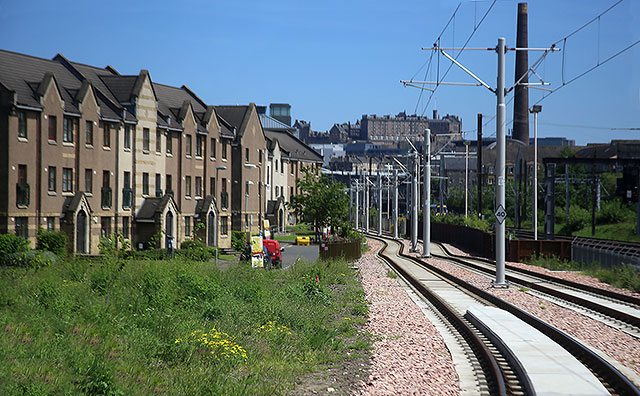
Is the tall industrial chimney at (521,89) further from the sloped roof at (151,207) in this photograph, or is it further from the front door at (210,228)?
the sloped roof at (151,207)

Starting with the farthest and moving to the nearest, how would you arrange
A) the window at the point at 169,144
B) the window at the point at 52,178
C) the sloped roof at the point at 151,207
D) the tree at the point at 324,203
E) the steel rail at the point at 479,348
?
the tree at the point at 324,203 → the window at the point at 169,144 → the sloped roof at the point at 151,207 → the window at the point at 52,178 → the steel rail at the point at 479,348

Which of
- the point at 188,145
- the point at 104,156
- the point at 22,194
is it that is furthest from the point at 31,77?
the point at 188,145

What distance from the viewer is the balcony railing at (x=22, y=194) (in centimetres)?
4056

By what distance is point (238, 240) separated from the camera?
6444 cm

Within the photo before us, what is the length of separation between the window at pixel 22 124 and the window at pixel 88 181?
20.2ft

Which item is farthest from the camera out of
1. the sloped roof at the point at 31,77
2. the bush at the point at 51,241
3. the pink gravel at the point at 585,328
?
the sloped roof at the point at 31,77

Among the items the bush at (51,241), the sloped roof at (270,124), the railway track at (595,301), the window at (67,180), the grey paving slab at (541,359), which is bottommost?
the railway track at (595,301)

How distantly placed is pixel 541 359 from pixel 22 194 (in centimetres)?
3487

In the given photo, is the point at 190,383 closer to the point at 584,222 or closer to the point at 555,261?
the point at 555,261

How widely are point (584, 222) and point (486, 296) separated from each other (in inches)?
2122

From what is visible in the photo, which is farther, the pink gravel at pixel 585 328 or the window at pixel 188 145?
the window at pixel 188 145

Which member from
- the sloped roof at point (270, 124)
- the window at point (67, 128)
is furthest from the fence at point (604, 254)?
the sloped roof at point (270, 124)

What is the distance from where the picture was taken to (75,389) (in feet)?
32.3

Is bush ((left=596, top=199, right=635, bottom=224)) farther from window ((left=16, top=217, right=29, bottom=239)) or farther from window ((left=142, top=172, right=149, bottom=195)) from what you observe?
window ((left=16, top=217, right=29, bottom=239))
